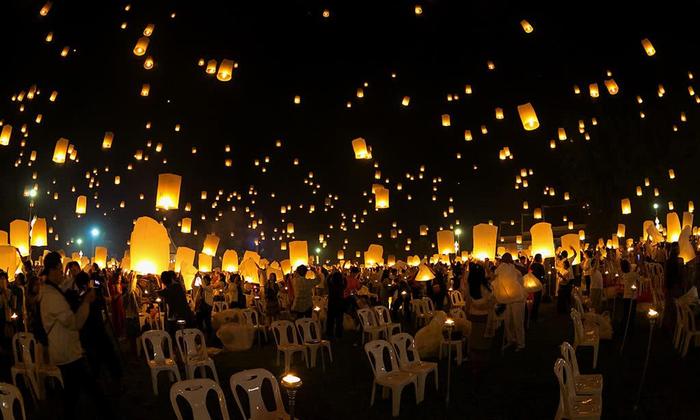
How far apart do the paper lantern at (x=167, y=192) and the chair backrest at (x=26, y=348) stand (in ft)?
9.54

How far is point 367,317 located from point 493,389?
10.2ft

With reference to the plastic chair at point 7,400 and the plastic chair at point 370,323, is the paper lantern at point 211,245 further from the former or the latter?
the plastic chair at point 7,400

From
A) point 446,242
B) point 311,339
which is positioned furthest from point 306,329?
point 446,242

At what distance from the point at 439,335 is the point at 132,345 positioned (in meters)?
5.64

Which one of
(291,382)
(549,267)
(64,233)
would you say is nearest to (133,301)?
→ (291,382)

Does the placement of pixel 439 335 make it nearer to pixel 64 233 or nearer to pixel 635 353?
pixel 635 353

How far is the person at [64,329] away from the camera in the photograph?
4.90 metres

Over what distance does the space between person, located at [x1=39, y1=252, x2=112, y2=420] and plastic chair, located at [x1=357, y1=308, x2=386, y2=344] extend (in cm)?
516

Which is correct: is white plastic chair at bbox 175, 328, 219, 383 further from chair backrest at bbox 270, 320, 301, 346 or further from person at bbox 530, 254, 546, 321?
person at bbox 530, 254, 546, 321

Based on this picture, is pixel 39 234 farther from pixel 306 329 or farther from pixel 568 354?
pixel 568 354

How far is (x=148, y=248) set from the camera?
29.9 ft

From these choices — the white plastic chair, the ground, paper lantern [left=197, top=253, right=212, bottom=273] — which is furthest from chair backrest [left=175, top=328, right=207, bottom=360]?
paper lantern [left=197, top=253, right=212, bottom=273]

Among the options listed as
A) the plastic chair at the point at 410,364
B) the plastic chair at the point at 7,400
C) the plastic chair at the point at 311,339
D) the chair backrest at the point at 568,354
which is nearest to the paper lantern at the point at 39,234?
the plastic chair at the point at 311,339

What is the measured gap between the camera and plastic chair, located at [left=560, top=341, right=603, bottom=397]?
5129mm
